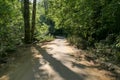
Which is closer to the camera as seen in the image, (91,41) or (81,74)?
(81,74)

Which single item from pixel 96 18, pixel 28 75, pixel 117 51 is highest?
pixel 96 18

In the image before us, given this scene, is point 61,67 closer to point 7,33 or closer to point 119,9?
point 119,9

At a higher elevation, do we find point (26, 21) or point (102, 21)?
point (102, 21)

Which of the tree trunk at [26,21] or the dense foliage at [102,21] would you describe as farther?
the tree trunk at [26,21]

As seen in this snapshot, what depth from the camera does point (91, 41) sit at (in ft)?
52.4

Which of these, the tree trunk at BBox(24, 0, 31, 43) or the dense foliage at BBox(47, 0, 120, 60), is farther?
the tree trunk at BBox(24, 0, 31, 43)

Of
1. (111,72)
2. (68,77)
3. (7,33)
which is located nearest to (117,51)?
(111,72)

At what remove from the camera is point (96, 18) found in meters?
13.7

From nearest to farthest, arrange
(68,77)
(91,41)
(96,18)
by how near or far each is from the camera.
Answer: (68,77) < (96,18) < (91,41)

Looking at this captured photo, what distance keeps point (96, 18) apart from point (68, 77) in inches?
263

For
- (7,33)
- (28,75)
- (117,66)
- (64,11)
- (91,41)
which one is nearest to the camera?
(28,75)

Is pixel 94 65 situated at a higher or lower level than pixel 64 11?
lower

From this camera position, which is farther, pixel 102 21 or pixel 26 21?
pixel 26 21

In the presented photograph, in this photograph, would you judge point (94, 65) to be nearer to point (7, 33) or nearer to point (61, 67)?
point (61, 67)
